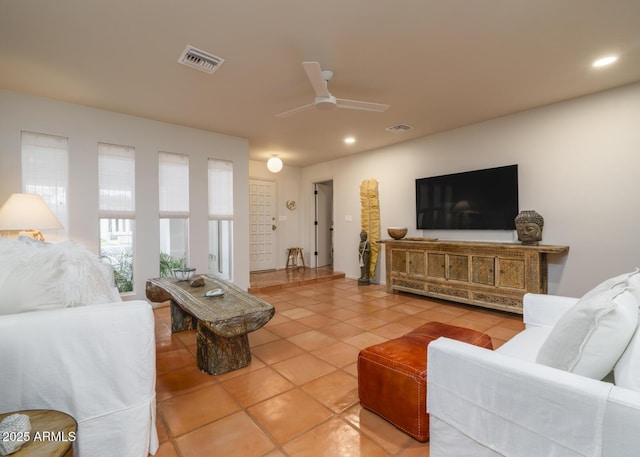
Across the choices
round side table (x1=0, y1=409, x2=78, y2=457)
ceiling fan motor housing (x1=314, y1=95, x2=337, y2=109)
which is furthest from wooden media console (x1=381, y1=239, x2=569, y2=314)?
round side table (x1=0, y1=409, x2=78, y2=457)

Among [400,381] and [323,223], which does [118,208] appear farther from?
[323,223]

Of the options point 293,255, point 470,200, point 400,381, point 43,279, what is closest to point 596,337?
point 400,381

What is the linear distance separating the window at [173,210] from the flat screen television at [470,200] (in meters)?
3.70

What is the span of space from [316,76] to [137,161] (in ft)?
9.84

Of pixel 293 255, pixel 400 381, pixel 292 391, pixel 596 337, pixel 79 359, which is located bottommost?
pixel 292 391

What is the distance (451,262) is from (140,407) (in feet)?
12.8

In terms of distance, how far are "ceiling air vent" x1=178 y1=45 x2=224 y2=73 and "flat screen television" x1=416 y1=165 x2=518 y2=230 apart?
3.51 meters

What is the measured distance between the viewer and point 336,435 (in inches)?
64.9

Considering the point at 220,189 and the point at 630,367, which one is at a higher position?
the point at 220,189

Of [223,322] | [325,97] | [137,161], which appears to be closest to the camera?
[223,322]

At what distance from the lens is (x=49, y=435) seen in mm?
949

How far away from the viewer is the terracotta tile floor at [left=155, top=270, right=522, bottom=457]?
158 centimetres

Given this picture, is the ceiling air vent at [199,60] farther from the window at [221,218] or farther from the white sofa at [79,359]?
the window at [221,218]

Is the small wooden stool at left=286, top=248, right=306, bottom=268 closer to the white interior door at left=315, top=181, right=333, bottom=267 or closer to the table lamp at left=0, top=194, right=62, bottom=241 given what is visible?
the white interior door at left=315, top=181, right=333, bottom=267
